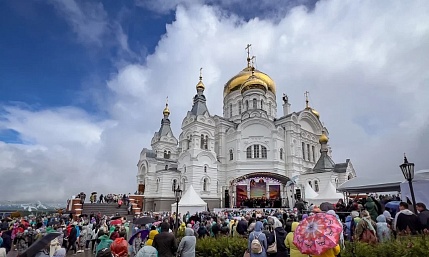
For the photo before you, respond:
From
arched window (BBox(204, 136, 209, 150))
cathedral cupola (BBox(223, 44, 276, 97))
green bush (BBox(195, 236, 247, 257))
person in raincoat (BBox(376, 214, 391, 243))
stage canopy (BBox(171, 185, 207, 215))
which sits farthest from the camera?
cathedral cupola (BBox(223, 44, 276, 97))

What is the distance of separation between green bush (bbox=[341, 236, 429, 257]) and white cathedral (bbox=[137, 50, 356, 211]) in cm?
2627

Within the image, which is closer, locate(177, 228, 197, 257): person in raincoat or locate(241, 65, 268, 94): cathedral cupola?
locate(177, 228, 197, 257): person in raincoat

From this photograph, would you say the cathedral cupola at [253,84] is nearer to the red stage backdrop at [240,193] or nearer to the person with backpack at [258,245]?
the red stage backdrop at [240,193]

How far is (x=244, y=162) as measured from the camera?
3634 cm

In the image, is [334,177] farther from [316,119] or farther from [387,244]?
[387,244]

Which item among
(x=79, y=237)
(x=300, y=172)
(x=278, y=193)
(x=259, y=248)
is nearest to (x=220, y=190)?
(x=278, y=193)

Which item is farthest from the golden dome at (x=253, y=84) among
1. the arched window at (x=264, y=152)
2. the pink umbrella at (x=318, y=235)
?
the pink umbrella at (x=318, y=235)

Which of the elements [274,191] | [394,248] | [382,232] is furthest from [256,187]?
[394,248]

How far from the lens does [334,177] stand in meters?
35.0

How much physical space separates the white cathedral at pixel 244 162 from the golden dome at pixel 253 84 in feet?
0.51

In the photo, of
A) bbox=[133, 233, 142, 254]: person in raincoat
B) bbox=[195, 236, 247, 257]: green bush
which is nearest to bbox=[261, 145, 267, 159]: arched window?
bbox=[195, 236, 247, 257]: green bush

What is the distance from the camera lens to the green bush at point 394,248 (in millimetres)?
5428

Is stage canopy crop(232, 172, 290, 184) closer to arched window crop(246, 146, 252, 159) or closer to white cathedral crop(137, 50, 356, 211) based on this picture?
white cathedral crop(137, 50, 356, 211)

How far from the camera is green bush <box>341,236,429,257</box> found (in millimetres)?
5428
